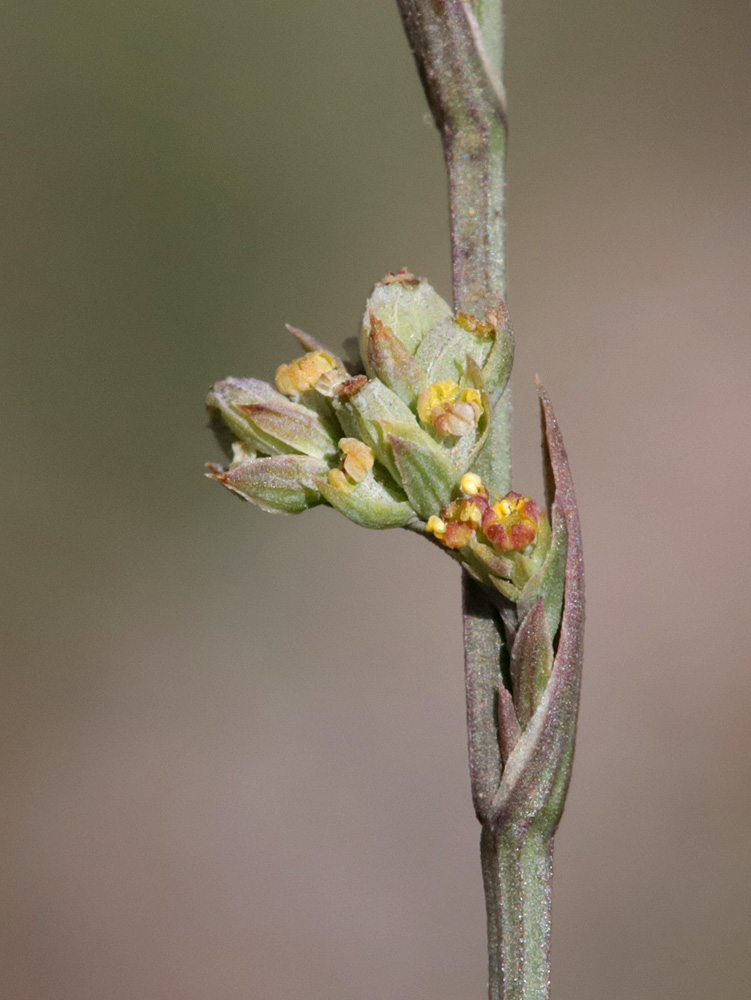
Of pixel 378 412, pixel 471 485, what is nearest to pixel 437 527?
pixel 471 485

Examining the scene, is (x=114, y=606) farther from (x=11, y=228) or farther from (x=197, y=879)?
(x=11, y=228)

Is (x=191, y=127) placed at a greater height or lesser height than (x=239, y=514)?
greater

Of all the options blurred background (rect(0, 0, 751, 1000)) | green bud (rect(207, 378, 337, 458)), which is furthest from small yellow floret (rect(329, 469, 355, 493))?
blurred background (rect(0, 0, 751, 1000))

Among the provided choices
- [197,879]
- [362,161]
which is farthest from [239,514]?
[362,161]

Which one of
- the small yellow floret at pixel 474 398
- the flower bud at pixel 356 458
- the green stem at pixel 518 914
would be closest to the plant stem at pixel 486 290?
the green stem at pixel 518 914

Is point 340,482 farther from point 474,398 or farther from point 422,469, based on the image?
point 474,398

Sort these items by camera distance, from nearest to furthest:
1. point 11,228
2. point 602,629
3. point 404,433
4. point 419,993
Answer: point 404,433, point 419,993, point 602,629, point 11,228

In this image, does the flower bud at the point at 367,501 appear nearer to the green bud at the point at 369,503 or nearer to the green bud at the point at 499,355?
the green bud at the point at 369,503
